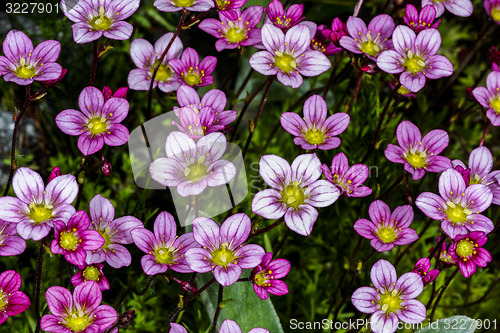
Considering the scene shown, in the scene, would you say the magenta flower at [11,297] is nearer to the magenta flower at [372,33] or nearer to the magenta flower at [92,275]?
the magenta flower at [92,275]

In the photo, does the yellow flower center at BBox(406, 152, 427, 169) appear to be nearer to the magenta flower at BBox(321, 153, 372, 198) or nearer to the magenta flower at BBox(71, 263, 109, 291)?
the magenta flower at BBox(321, 153, 372, 198)

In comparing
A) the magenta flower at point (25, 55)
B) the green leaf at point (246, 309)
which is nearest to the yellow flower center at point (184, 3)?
the magenta flower at point (25, 55)

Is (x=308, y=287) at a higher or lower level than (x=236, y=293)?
lower

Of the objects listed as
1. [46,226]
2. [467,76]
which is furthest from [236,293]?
[467,76]

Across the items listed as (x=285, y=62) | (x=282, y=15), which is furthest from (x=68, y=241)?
(x=282, y=15)

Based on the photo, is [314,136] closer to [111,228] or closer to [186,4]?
[186,4]

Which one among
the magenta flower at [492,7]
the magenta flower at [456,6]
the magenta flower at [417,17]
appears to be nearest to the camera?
the magenta flower at [417,17]

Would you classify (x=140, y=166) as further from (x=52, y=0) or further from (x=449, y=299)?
(x=449, y=299)
